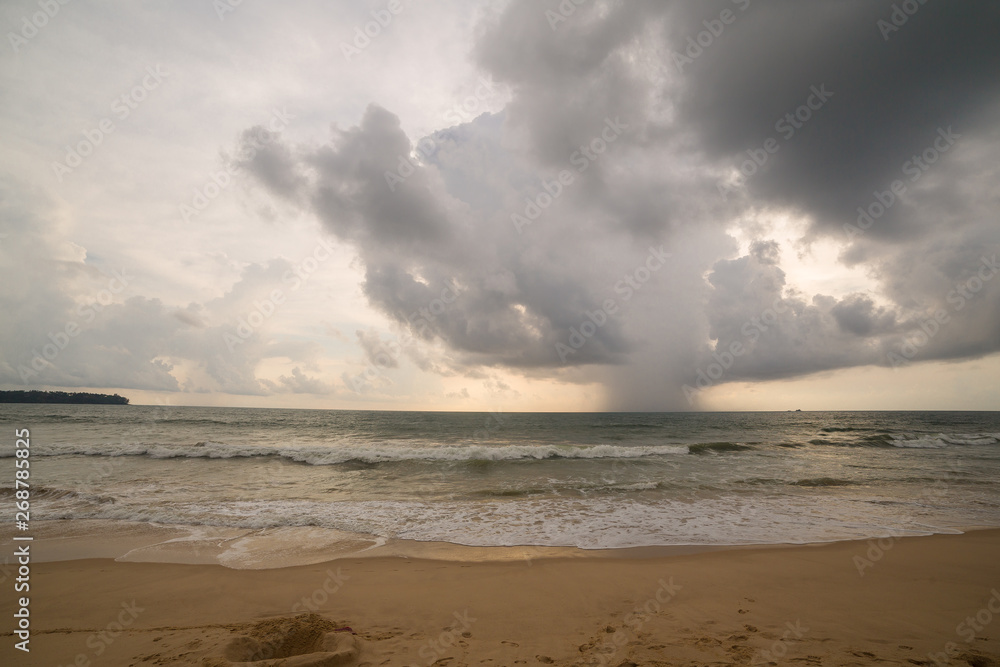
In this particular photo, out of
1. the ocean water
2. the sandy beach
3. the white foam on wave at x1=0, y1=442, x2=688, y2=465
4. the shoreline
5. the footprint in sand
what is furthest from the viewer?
the white foam on wave at x1=0, y1=442, x2=688, y2=465

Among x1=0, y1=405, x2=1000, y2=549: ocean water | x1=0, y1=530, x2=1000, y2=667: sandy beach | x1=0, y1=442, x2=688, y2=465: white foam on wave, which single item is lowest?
x1=0, y1=442, x2=688, y2=465: white foam on wave

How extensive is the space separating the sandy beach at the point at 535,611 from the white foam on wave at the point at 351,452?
16655mm

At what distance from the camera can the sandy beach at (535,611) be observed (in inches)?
174

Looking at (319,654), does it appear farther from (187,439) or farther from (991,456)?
(991,456)

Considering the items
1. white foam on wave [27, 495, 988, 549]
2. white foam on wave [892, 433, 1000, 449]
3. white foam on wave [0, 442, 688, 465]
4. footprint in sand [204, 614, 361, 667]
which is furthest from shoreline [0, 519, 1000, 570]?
white foam on wave [892, 433, 1000, 449]

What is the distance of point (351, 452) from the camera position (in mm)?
25359

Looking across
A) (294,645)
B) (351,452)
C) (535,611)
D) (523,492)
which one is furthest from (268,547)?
(351,452)

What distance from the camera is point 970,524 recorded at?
401 inches

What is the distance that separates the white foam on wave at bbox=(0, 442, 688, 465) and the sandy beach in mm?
16655

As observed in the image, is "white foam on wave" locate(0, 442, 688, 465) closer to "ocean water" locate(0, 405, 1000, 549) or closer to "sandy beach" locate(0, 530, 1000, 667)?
"ocean water" locate(0, 405, 1000, 549)

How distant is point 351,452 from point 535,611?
894 inches

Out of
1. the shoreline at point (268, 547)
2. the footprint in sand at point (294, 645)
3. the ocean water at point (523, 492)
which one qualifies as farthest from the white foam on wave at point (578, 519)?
the footprint in sand at point (294, 645)

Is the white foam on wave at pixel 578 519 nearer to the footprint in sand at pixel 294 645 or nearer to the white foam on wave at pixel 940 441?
the footprint in sand at pixel 294 645

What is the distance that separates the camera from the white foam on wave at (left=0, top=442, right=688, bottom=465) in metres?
22.9
